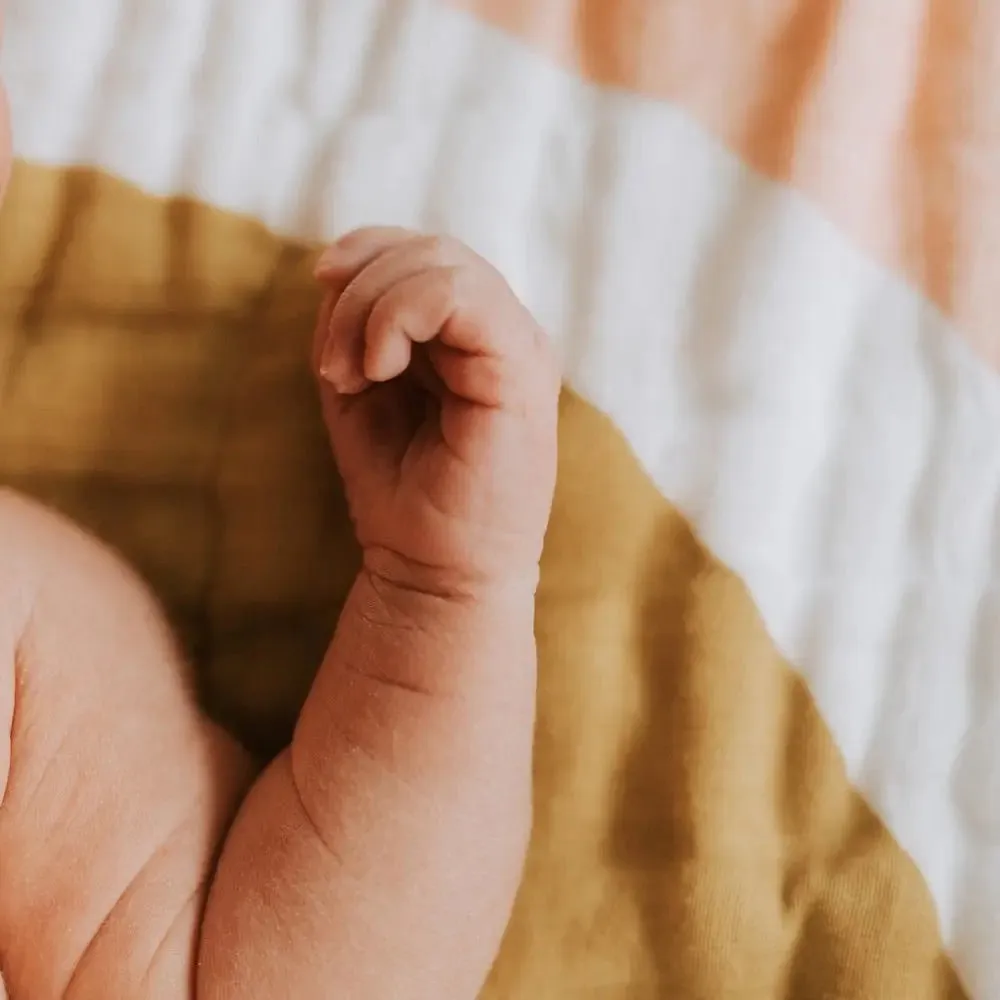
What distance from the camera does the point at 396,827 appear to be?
1.79ft

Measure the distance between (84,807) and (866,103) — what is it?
485 millimetres

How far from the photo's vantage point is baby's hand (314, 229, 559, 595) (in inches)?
20.1

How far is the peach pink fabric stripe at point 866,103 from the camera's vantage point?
0.65m

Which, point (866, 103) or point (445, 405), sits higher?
point (866, 103)

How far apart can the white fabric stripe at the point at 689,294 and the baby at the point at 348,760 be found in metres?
0.10

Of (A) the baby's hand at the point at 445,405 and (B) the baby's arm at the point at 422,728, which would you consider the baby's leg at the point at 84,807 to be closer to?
(B) the baby's arm at the point at 422,728

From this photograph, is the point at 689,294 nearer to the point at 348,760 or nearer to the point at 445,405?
the point at 445,405

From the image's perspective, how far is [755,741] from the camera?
24.2 inches

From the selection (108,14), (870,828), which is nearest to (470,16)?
(108,14)

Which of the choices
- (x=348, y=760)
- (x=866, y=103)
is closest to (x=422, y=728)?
(x=348, y=760)

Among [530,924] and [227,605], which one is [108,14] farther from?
[530,924]

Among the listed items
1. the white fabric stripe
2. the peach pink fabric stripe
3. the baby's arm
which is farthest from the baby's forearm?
the peach pink fabric stripe

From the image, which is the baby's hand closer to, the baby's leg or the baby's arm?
the baby's arm

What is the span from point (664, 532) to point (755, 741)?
0.10 metres
